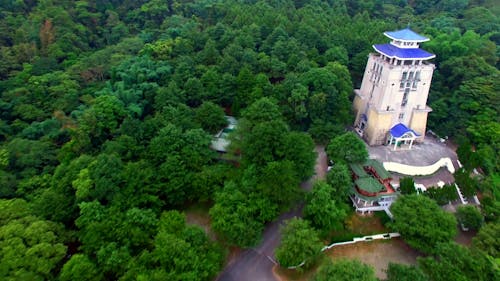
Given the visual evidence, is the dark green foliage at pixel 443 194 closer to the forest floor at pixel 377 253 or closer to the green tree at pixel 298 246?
the forest floor at pixel 377 253

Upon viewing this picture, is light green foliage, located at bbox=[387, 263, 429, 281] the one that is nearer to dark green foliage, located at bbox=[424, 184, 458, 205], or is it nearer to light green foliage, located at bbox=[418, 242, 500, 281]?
light green foliage, located at bbox=[418, 242, 500, 281]

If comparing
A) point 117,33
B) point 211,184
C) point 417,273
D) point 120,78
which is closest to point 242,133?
point 211,184

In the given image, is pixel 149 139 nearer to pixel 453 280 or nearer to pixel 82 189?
pixel 82 189

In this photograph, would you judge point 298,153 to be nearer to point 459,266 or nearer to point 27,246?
point 459,266

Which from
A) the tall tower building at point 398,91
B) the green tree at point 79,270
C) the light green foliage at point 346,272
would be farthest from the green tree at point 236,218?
the tall tower building at point 398,91

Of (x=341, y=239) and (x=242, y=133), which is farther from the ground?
(x=242, y=133)
